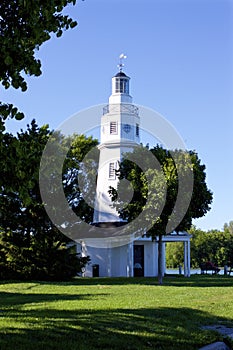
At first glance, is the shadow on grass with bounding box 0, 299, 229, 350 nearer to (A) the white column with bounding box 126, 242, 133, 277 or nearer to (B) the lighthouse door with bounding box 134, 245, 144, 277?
(A) the white column with bounding box 126, 242, 133, 277

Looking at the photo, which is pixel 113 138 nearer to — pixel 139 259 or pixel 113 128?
pixel 113 128

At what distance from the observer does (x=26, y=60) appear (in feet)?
22.1

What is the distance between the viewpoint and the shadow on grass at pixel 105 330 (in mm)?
7645

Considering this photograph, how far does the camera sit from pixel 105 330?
8703 millimetres

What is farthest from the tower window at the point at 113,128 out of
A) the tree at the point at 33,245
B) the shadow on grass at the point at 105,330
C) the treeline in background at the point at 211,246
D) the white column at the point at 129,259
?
the shadow on grass at the point at 105,330

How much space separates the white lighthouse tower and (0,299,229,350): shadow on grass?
87.7ft

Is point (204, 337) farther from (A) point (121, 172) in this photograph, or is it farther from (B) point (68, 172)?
(B) point (68, 172)

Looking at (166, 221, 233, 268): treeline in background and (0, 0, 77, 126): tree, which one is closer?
(0, 0, 77, 126): tree

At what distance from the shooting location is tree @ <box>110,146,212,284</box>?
24.9 meters

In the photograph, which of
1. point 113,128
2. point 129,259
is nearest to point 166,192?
point 129,259

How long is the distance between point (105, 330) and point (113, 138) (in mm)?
30945

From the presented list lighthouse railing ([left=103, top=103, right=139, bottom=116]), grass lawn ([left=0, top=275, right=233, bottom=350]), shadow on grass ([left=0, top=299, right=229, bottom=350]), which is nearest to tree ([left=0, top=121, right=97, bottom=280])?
lighthouse railing ([left=103, top=103, right=139, bottom=116])

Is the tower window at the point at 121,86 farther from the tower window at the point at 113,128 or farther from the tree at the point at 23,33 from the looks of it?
the tree at the point at 23,33

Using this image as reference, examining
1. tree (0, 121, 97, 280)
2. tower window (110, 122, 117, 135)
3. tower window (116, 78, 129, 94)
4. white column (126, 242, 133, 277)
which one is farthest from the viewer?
tower window (116, 78, 129, 94)
